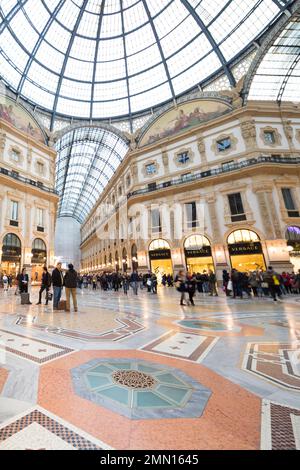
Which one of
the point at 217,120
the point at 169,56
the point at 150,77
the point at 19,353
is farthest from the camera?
the point at 150,77

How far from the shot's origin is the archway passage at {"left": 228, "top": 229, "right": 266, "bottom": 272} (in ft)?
59.5

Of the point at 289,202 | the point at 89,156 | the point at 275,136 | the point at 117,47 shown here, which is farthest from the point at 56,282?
the point at 89,156

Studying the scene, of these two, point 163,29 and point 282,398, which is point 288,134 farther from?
point 282,398

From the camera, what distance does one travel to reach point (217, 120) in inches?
850

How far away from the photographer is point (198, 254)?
2047cm

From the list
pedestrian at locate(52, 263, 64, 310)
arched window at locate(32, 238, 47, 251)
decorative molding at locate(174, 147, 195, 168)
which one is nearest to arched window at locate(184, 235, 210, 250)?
decorative molding at locate(174, 147, 195, 168)

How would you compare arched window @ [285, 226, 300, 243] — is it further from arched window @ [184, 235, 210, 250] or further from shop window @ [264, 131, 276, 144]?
shop window @ [264, 131, 276, 144]

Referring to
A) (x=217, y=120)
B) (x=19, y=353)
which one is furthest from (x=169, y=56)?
(x=19, y=353)

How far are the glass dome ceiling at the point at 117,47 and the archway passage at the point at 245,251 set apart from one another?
16.2 m

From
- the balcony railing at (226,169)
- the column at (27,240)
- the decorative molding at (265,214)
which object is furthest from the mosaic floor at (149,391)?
the column at (27,240)

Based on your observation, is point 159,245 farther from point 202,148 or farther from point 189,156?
point 202,148

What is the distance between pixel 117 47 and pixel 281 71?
61.0ft

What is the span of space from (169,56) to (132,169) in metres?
12.8
